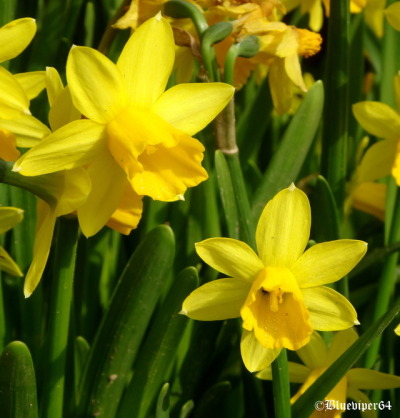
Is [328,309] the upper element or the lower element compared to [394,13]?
lower

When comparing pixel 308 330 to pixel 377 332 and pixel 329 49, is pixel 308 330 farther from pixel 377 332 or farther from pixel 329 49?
pixel 329 49

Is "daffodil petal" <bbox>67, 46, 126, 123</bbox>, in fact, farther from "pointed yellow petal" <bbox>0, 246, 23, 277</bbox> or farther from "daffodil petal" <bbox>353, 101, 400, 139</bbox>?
"daffodil petal" <bbox>353, 101, 400, 139</bbox>

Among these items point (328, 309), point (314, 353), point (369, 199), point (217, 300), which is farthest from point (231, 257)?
point (369, 199)

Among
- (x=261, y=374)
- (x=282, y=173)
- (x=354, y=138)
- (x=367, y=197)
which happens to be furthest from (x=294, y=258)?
(x=354, y=138)

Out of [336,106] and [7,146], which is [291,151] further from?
[7,146]

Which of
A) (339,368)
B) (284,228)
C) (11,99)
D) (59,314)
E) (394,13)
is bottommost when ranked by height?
(339,368)

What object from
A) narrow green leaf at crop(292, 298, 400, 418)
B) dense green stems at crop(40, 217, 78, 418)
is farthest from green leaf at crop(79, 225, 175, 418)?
narrow green leaf at crop(292, 298, 400, 418)
